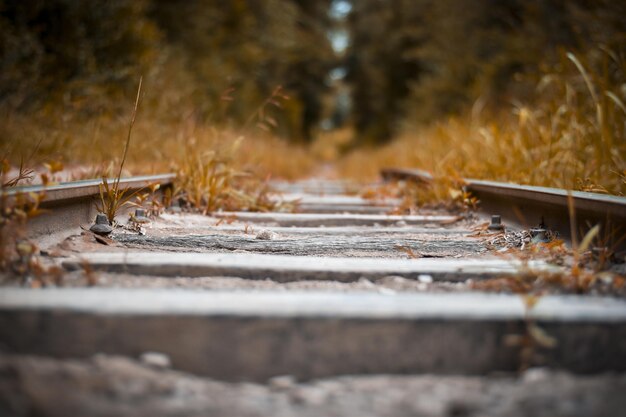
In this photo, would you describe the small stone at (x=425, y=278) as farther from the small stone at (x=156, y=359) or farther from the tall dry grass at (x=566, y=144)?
the tall dry grass at (x=566, y=144)

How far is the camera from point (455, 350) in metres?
1.13

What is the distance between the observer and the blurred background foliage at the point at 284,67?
4.06 m

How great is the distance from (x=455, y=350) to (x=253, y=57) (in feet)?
47.4

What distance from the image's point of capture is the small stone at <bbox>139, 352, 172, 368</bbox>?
1110mm

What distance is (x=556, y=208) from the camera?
219 cm

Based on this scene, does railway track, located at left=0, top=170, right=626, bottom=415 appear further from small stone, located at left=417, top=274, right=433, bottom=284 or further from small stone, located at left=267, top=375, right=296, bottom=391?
small stone, located at left=417, top=274, right=433, bottom=284

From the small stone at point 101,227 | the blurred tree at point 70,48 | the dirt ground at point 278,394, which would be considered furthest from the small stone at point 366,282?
the blurred tree at point 70,48

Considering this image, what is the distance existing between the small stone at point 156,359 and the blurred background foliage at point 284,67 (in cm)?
208

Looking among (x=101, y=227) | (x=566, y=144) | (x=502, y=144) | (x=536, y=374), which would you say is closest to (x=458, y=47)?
(x=502, y=144)

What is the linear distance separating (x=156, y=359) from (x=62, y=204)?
3.73 ft

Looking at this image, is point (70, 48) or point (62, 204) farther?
point (70, 48)

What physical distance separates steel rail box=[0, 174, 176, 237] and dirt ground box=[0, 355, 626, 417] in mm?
729

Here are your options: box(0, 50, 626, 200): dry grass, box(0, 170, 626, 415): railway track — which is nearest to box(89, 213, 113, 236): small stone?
box(0, 50, 626, 200): dry grass

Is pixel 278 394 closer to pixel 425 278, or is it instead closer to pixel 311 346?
pixel 311 346
